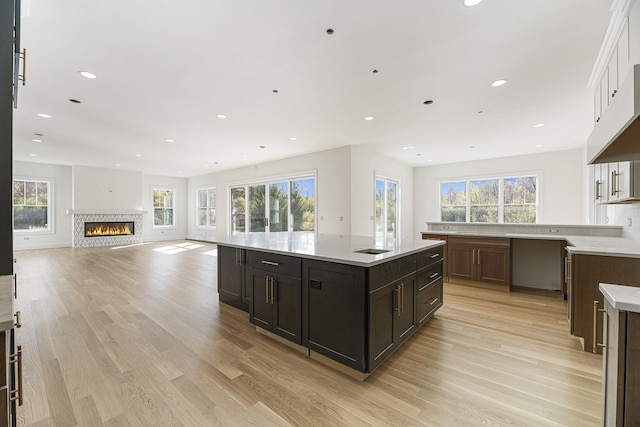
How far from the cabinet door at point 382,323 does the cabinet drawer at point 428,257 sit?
1.83 ft

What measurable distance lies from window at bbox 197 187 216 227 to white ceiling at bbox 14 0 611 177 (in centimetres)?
536

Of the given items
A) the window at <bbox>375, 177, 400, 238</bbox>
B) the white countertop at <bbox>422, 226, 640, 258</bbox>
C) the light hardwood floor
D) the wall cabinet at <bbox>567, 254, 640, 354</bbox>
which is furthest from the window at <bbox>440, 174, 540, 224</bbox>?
the wall cabinet at <bbox>567, 254, 640, 354</bbox>

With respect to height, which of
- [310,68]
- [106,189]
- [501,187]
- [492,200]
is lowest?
[492,200]

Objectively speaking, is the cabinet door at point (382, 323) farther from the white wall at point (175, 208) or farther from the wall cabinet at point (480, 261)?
the white wall at point (175, 208)

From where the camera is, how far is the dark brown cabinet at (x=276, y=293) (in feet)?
7.77

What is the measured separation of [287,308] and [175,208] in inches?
447

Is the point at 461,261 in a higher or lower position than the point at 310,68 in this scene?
lower

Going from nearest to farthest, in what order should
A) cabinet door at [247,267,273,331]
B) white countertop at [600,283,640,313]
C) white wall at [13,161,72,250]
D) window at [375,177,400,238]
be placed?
white countertop at [600,283,640,313], cabinet door at [247,267,273,331], window at [375,177,400,238], white wall at [13,161,72,250]

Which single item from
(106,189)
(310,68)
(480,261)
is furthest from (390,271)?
(106,189)

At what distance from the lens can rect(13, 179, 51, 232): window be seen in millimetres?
8570

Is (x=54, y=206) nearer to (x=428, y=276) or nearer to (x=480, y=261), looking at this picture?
(x=428, y=276)

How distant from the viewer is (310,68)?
2.99 meters

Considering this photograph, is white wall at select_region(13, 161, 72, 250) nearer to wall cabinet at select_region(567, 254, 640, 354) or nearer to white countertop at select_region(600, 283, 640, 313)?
white countertop at select_region(600, 283, 640, 313)

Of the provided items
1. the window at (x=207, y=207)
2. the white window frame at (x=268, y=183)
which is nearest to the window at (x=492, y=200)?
the white window frame at (x=268, y=183)
